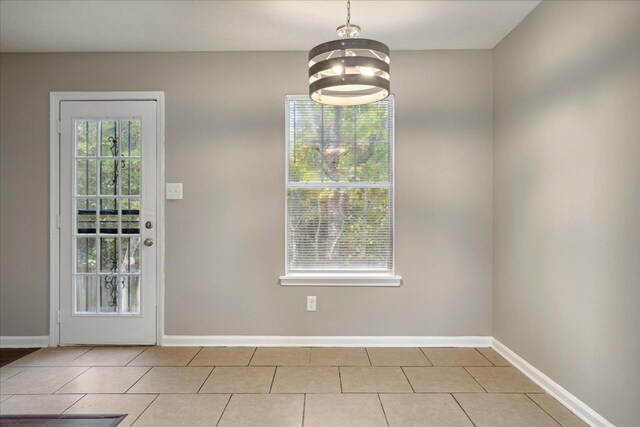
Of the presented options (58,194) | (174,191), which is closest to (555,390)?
(174,191)

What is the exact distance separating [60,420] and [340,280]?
2.04 meters

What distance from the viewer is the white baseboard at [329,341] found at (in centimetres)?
337

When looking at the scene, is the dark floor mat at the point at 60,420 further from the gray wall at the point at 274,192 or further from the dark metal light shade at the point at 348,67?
the dark metal light shade at the point at 348,67

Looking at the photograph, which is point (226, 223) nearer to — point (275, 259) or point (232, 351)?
point (275, 259)

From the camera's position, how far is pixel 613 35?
1.99m

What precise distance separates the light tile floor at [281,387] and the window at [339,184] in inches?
30.6

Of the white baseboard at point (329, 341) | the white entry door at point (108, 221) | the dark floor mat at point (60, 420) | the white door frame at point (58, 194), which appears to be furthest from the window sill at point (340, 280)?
the dark floor mat at point (60, 420)

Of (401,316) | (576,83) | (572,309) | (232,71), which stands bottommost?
(401,316)

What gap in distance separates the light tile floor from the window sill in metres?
0.53

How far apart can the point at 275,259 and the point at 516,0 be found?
2519mm

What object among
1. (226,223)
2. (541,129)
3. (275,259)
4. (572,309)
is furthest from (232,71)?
(572,309)

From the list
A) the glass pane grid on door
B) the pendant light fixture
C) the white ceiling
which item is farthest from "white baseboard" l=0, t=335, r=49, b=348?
the pendant light fixture

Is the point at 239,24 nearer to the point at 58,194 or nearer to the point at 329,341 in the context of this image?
the point at 58,194

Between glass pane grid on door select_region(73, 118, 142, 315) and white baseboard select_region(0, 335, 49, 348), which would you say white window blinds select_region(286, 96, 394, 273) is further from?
white baseboard select_region(0, 335, 49, 348)
